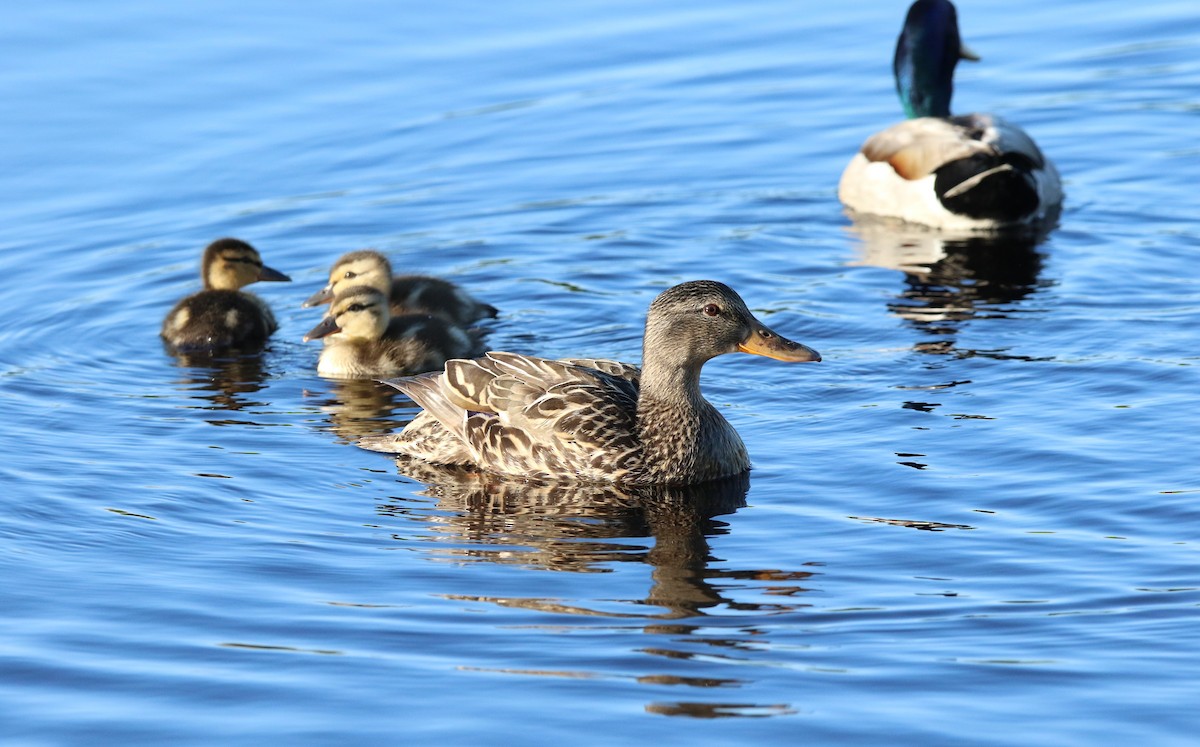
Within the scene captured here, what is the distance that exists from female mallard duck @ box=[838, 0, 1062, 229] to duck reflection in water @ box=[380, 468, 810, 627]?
5.06 meters

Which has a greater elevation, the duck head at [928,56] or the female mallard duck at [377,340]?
the duck head at [928,56]

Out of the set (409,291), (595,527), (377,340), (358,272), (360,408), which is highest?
(358,272)

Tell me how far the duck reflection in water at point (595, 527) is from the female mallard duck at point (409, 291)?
2.16 metres

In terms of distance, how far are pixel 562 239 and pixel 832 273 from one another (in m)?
1.84

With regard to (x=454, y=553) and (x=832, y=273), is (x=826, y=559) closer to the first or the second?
(x=454, y=553)

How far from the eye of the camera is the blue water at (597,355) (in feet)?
20.6

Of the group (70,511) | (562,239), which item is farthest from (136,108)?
(70,511)

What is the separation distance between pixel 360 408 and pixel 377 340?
79 centimetres

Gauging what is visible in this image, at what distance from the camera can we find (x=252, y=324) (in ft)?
36.1

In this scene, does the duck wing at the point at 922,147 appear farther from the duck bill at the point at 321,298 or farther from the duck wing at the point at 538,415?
the duck wing at the point at 538,415

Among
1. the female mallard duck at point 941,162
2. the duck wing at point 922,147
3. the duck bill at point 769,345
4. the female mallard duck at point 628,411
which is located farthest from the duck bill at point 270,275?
the duck wing at point 922,147

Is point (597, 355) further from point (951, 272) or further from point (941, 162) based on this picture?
point (941, 162)

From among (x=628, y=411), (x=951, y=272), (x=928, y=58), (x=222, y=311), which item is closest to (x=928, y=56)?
(x=928, y=58)

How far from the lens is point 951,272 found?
11922 mm
